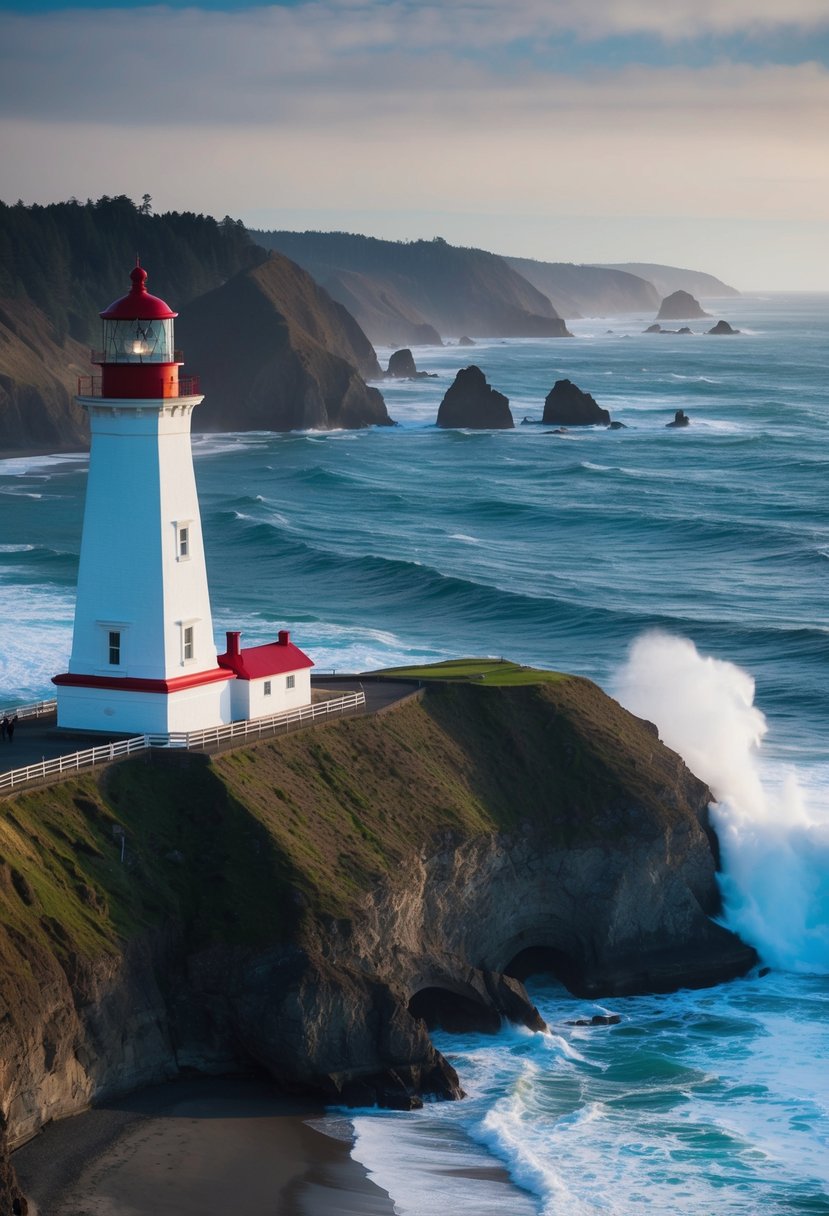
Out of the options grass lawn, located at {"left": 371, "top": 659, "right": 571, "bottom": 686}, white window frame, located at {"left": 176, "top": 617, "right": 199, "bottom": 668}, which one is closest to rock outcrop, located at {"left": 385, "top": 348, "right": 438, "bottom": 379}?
grass lawn, located at {"left": 371, "top": 659, "right": 571, "bottom": 686}

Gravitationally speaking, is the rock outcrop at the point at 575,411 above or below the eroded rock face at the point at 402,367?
below

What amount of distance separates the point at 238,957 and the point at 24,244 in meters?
145

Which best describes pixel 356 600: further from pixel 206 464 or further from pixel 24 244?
pixel 24 244

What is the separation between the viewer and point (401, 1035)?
28594 mm

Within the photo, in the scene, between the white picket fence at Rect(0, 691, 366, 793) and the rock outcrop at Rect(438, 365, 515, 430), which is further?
the rock outcrop at Rect(438, 365, 515, 430)

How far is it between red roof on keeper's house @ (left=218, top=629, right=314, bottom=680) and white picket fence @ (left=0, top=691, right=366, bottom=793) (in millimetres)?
749

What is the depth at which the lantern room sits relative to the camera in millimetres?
31703

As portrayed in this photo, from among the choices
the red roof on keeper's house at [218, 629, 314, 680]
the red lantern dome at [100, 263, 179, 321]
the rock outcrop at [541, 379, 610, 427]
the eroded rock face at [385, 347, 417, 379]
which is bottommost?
the red roof on keeper's house at [218, 629, 314, 680]

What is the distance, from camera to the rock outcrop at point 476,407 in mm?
133375

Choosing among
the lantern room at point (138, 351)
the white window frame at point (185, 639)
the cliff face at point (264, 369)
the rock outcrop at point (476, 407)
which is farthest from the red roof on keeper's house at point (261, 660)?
the cliff face at point (264, 369)

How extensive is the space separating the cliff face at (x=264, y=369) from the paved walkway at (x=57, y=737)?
4027 inches

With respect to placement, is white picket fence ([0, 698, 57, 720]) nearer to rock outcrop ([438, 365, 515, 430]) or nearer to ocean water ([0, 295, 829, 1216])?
ocean water ([0, 295, 829, 1216])

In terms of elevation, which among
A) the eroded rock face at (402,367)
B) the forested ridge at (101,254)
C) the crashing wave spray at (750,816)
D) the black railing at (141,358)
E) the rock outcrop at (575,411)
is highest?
the forested ridge at (101,254)

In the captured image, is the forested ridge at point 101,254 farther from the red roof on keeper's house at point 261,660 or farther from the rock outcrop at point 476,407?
the red roof on keeper's house at point 261,660
